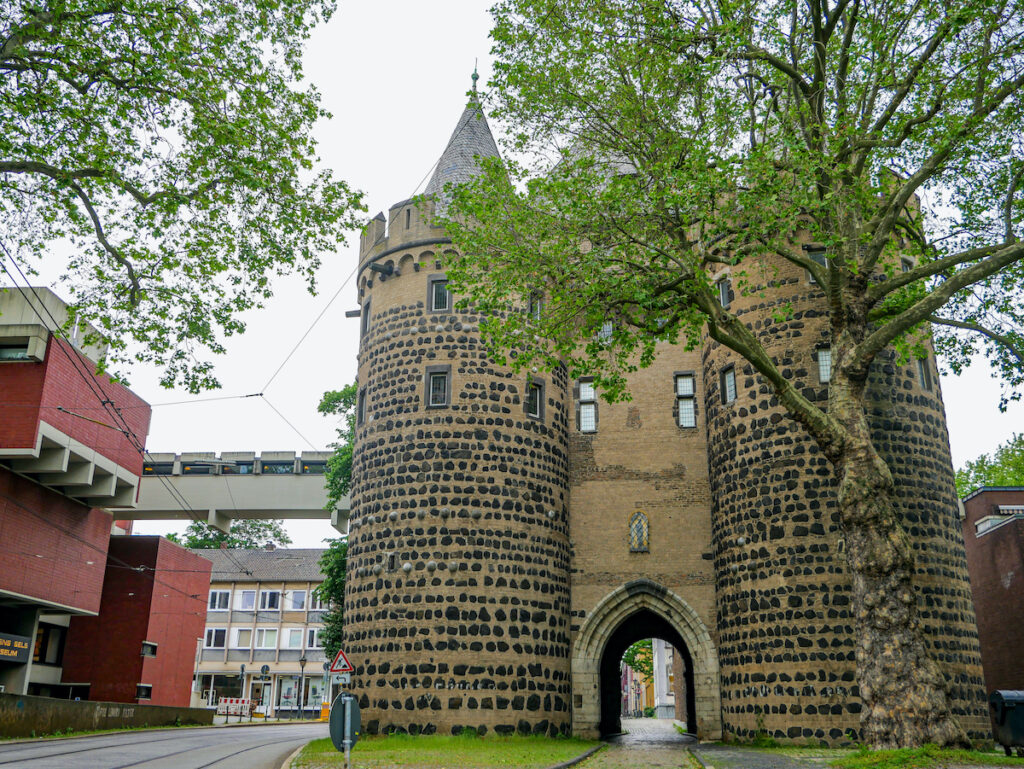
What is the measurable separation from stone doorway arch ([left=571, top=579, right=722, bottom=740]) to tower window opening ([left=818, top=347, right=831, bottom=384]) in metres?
6.90

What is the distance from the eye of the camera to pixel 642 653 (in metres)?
59.8

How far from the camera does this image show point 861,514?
1385cm

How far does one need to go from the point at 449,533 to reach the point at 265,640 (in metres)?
39.4

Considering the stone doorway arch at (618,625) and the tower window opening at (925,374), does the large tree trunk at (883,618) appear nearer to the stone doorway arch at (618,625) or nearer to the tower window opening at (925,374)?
the tower window opening at (925,374)

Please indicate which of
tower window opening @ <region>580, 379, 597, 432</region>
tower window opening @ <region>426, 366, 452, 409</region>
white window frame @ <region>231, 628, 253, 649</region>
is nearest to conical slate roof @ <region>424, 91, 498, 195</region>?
tower window opening @ <region>426, 366, 452, 409</region>

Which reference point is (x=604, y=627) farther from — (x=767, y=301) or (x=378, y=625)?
(x=767, y=301)

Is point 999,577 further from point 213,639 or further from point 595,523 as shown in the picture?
point 213,639

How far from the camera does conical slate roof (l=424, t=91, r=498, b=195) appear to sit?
81.4 ft

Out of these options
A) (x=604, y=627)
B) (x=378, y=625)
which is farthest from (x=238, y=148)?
(x=604, y=627)

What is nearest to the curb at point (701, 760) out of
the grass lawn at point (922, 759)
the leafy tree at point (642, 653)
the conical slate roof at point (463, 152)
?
the grass lawn at point (922, 759)

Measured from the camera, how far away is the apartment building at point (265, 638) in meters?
55.4

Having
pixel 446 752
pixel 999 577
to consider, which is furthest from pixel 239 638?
pixel 999 577

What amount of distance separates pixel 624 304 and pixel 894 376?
7.83 metres

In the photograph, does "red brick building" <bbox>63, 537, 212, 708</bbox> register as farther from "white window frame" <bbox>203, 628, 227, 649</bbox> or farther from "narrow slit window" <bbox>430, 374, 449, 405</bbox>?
"white window frame" <bbox>203, 628, 227, 649</bbox>
